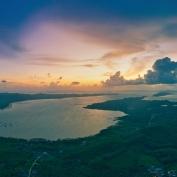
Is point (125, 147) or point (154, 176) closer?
point (154, 176)

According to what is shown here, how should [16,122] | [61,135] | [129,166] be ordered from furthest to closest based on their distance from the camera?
[16,122] → [61,135] → [129,166]

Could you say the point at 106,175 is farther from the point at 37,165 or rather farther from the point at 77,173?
the point at 37,165

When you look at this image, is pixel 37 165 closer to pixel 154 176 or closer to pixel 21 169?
pixel 21 169

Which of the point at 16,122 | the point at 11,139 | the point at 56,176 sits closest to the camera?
the point at 56,176

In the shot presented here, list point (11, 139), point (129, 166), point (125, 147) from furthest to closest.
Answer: point (11, 139)
point (125, 147)
point (129, 166)

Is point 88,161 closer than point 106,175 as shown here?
No

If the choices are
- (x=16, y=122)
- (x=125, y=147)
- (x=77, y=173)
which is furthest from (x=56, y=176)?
(x=16, y=122)

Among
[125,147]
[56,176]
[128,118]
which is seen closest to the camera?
[56,176]

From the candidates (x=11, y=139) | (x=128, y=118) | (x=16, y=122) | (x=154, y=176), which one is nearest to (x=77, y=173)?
(x=154, y=176)

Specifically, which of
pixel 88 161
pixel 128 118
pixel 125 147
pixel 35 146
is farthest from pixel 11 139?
pixel 128 118
